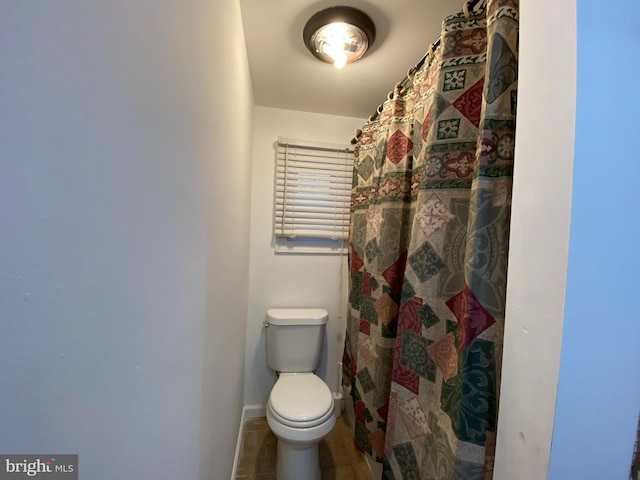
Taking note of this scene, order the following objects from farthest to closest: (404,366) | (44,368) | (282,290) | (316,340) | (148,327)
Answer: (282,290) → (316,340) → (404,366) → (148,327) → (44,368)

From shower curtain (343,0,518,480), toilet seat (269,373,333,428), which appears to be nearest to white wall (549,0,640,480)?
shower curtain (343,0,518,480)

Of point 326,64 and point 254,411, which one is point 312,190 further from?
point 254,411

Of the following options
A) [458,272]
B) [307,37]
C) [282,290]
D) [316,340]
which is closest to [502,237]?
[458,272]

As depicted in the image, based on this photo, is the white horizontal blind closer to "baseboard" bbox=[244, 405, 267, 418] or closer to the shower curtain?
the shower curtain

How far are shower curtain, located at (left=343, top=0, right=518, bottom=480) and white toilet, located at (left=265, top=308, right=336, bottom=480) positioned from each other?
237mm

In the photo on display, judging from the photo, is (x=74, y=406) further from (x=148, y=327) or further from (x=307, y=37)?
(x=307, y=37)

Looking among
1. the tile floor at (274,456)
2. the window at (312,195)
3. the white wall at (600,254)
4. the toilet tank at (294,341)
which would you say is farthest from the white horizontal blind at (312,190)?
the white wall at (600,254)

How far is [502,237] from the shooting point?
2.27 ft

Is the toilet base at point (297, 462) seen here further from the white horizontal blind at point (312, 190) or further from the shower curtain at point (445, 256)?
the white horizontal blind at point (312, 190)

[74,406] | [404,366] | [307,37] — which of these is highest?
[307,37]

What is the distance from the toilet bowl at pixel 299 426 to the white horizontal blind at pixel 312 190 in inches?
38.7

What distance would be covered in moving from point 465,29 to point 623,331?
911 millimetres

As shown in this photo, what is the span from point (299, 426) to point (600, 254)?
1234 millimetres

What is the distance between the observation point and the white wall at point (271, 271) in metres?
1.82
